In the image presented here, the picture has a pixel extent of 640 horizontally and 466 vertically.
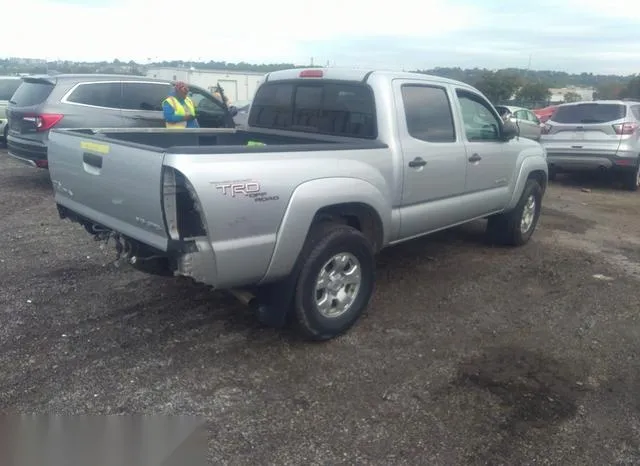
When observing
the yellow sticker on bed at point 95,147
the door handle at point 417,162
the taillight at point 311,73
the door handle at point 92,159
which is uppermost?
the taillight at point 311,73

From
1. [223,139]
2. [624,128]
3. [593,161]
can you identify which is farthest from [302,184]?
[624,128]

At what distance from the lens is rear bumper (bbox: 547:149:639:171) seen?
11289 mm

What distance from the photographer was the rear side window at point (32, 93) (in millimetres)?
9070

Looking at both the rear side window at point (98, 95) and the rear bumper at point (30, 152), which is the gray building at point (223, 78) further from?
the rear bumper at point (30, 152)

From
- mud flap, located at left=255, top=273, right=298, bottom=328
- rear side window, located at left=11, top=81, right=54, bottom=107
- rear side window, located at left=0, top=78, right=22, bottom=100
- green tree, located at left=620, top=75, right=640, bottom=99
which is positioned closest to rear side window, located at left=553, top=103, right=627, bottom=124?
rear side window, located at left=11, top=81, right=54, bottom=107

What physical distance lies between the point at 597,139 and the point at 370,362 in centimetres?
916

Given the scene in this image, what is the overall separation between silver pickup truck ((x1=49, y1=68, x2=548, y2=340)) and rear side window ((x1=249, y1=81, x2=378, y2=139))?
0.01 meters

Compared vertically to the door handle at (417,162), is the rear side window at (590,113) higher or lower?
higher

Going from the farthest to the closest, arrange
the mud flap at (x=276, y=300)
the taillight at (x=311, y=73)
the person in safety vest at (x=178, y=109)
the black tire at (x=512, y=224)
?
the person in safety vest at (x=178, y=109) < the black tire at (x=512, y=224) < the taillight at (x=311, y=73) < the mud flap at (x=276, y=300)

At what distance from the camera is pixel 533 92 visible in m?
32.5

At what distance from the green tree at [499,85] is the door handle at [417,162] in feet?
77.4

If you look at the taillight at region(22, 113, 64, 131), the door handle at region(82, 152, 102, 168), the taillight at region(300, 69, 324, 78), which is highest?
the taillight at region(300, 69, 324, 78)

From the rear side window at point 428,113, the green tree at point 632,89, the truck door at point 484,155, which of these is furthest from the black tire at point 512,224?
the green tree at point 632,89

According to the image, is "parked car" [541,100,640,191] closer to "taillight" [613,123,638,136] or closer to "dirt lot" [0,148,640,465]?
"taillight" [613,123,638,136]
